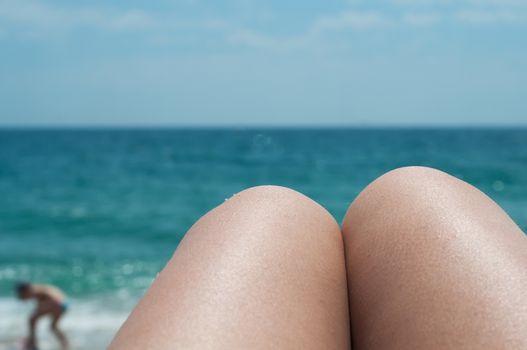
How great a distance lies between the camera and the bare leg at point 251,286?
0.74 meters

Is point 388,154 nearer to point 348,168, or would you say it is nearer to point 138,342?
point 348,168

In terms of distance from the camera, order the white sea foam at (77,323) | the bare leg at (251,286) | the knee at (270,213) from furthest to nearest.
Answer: the white sea foam at (77,323) < the knee at (270,213) < the bare leg at (251,286)

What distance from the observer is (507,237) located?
37.4 inches

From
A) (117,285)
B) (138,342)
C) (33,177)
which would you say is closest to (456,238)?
(138,342)

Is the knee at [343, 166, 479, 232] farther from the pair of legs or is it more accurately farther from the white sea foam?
the white sea foam

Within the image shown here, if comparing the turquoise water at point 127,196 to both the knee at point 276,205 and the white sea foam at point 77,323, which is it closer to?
the white sea foam at point 77,323

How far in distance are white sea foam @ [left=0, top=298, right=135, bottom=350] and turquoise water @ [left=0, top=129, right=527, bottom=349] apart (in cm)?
2

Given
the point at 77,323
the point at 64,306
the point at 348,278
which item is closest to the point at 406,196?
the point at 348,278

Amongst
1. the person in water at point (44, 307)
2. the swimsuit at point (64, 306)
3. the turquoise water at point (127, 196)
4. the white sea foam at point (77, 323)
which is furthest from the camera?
the turquoise water at point (127, 196)

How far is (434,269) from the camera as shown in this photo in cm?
89

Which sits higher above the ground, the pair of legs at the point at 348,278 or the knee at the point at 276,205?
the knee at the point at 276,205

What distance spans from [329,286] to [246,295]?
0.62 feet

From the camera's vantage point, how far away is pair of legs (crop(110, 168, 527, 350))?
756mm

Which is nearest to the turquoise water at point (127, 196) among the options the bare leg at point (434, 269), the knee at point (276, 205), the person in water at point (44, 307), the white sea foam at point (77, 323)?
the white sea foam at point (77, 323)
